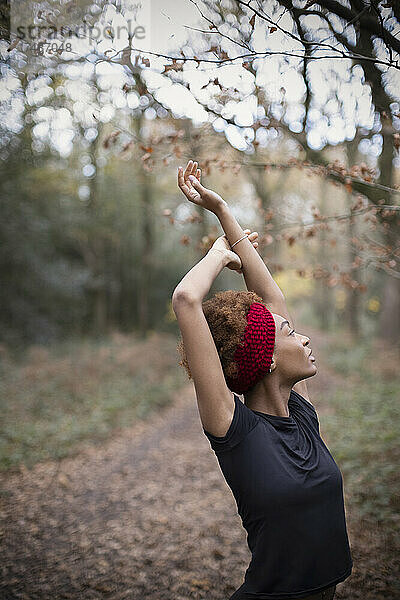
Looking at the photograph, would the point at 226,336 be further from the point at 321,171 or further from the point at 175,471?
the point at 175,471

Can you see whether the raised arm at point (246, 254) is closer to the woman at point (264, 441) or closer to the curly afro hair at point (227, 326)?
the woman at point (264, 441)

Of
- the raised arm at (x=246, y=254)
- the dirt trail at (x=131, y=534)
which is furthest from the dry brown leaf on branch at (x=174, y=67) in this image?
the dirt trail at (x=131, y=534)

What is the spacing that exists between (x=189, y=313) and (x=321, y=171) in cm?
274

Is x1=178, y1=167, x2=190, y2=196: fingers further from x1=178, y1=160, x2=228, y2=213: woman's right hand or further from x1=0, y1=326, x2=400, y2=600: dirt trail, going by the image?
x1=0, y1=326, x2=400, y2=600: dirt trail

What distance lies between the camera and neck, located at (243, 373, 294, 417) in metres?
2.17

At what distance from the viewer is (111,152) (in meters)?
14.8

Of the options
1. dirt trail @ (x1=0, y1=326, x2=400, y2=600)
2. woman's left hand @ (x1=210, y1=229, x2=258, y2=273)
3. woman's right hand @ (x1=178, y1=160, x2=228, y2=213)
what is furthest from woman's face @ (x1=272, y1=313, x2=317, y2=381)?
dirt trail @ (x1=0, y1=326, x2=400, y2=600)

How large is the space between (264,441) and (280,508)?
0.87 ft

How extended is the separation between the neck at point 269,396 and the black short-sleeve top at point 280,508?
0.09m

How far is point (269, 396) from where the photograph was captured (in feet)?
7.13

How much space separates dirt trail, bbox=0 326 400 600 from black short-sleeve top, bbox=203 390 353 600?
2.33 meters

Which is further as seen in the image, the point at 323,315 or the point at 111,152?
the point at 323,315

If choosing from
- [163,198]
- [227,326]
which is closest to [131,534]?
[227,326]

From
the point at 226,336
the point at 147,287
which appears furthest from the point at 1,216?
the point at 226,336
